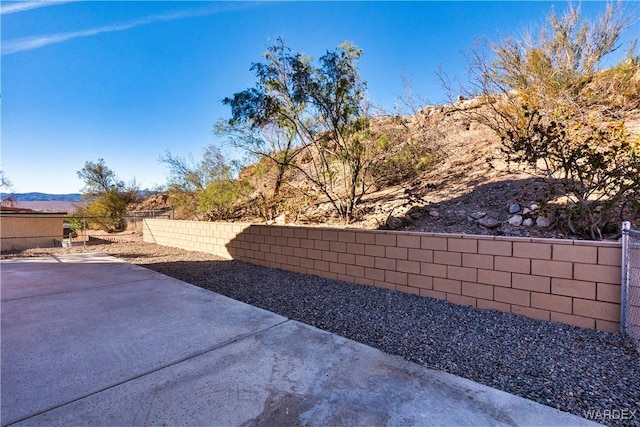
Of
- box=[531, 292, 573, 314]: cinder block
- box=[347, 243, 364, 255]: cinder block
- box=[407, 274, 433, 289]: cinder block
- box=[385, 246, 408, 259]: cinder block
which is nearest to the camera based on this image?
box=[531, 292, 573, 314]: cinder block

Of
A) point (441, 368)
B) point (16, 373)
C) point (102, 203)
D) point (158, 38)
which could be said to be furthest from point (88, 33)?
point (102, 203)

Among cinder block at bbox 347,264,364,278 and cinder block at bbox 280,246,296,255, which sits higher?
cinder block at bbox 280,246,296,255

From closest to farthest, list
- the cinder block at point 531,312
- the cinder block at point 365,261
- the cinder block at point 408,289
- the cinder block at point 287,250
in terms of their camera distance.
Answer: the cinder block at point 531,312 → the cinder block at point 408,289 → the cinder block at point 365,261 → the cinder block at point 287,250

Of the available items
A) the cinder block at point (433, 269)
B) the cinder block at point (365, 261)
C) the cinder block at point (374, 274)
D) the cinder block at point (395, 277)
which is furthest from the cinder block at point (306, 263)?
the cinder block at point (433, 269)

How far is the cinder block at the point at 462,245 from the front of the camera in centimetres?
373

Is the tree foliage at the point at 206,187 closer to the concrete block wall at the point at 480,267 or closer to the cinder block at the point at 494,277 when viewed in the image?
the concrete block wall at the point at 480,267

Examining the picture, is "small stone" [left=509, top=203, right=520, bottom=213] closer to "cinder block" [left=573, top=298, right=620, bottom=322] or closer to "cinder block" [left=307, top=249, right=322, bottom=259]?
"cinder block" [left=573, top=298, right=620, bottom=322]

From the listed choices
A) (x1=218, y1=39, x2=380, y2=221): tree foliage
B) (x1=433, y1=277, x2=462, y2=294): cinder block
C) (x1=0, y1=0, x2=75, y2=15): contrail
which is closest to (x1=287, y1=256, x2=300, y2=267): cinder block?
(x1=218, y1=39, x2=380, y2=221): tree foliage

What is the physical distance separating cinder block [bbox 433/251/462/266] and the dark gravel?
1.67ft

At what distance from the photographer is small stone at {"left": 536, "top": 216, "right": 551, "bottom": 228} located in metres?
4.36

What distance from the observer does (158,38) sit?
8.11m

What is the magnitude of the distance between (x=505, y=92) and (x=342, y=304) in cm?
439

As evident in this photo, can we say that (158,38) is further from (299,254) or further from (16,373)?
(16,373)

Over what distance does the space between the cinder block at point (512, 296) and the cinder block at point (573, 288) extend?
0.82ft
